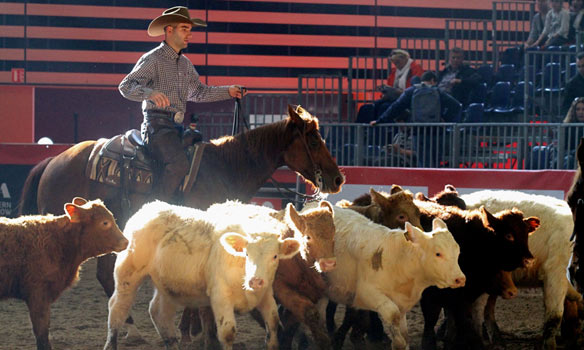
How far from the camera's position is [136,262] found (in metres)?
6.45

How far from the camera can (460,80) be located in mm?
13312

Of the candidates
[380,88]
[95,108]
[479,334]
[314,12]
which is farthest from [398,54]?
[479,334]

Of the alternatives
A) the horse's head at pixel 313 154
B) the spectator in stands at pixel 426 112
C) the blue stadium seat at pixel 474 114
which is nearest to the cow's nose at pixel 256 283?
the horse's head at pixel 313 154

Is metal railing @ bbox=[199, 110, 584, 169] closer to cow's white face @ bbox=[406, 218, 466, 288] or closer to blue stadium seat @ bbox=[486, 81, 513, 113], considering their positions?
blue stadium seat @ bbox=[486, 81, 513, 113]

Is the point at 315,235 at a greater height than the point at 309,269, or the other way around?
the point at 315,235

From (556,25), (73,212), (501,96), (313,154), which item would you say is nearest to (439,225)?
(313,154)

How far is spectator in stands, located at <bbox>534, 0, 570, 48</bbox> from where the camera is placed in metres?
13.9

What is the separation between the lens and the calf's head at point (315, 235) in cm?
621

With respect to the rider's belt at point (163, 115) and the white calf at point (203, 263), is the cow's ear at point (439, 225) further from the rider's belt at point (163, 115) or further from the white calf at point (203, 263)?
the rider's belt at point (163, 115)

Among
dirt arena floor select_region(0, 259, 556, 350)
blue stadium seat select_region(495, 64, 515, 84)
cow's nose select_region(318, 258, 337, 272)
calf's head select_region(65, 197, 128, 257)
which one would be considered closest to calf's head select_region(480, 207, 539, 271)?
dirt arena floor select_region(0, 259, 556, 350)

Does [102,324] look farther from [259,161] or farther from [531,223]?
[531,223]

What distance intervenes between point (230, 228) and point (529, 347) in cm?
276

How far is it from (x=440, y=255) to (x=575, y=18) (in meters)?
8.85

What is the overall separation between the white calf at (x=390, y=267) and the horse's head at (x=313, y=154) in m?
0.68
